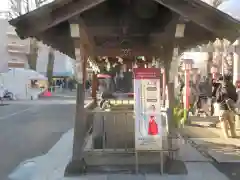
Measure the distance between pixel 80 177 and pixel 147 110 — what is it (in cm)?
177

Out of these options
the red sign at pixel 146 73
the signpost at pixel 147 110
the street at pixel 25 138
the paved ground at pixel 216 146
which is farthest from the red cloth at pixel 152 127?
the street at pixel 25 138

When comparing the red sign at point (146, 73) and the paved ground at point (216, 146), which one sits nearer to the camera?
the red sign at point (146, 73)

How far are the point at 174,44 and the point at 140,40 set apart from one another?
2.58 metres

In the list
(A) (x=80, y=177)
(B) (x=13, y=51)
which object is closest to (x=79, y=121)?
(A) (x=80, y=177)

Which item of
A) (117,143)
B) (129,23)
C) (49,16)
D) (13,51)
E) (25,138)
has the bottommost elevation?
(25,138)

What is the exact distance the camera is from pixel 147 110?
7.55m

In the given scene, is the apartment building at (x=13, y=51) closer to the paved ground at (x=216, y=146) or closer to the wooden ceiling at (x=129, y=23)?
the paved ground at (x=216, y=146)

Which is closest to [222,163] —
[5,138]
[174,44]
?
[174,44]

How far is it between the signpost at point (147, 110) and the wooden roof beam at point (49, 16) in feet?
5.11

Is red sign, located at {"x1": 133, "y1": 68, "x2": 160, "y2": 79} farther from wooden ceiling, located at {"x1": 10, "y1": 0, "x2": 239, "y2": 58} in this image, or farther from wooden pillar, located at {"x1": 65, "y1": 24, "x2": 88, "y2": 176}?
wooden pillar, located at {"x1": 65, "y1": 24, "x2": 88, "y2": 176}

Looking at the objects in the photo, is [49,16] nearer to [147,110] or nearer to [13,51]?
[147,110]

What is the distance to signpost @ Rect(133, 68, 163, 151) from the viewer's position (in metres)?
7.48

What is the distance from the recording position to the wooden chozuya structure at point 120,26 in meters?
6.92

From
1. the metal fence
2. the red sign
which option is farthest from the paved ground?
the red sign
